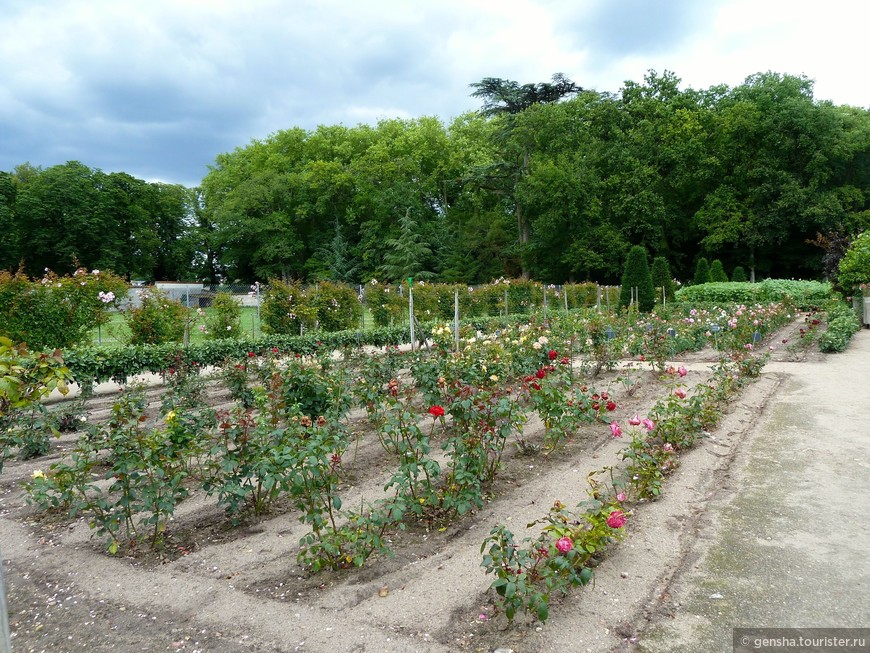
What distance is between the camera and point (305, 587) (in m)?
2.73

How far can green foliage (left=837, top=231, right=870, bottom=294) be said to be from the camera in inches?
621

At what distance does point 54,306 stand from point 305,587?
30.1 feet

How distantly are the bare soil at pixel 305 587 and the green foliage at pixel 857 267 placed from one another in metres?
15.4

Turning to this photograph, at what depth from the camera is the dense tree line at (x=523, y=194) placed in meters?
30.0

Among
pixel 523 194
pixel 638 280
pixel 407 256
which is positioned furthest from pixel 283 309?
pixel 523 194

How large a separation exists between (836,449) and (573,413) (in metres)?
Answer: 2.20

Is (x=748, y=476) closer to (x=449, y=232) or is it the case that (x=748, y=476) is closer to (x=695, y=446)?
(x=695, y=446)

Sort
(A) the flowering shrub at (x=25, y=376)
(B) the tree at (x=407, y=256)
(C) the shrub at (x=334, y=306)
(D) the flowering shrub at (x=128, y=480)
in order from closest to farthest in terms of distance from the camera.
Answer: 1. (A) the flowering shrub at (x=25, y=376)
2. (D) the flowering shrub at (x=128, y=480)
3. (C) the shrub at (x=334, y=306)
4. (B) the tree at (x=407, y=256)

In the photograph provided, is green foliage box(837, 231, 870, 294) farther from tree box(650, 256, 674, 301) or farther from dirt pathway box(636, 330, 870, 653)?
dirt pathway box(636, 330, 870, 653)

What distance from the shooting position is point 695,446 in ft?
16.1

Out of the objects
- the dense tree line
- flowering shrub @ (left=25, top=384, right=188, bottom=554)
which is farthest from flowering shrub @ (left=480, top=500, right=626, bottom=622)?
the dense tree line

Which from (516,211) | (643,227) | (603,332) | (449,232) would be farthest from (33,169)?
(603,332)

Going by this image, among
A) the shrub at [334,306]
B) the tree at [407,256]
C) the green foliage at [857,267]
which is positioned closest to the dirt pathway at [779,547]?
the shrub at [334,306]

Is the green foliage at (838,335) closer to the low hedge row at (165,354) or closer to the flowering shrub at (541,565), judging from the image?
the low hedge row at (165,354)
